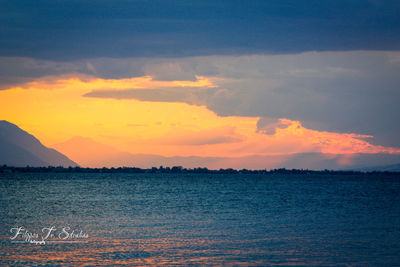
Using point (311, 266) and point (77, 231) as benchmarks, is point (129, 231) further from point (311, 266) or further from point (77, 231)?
point (311, 266)

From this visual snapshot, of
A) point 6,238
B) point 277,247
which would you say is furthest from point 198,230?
point 6,238

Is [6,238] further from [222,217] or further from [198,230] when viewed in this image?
[222,217]

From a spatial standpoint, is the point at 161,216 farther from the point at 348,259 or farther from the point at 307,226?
the point at 348,259

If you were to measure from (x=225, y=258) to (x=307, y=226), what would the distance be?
1799 cm

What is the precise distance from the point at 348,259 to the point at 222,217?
23.4 meters

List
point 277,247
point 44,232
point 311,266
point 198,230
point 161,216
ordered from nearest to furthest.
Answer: point 311,266 → point 277,247 → point 44,232 → point 198,230 → point 161,216

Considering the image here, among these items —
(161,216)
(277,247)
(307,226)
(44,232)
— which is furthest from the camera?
(161,216)

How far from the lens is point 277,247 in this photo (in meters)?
31.5

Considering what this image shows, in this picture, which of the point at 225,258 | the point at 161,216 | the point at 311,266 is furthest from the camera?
the point at 161,216

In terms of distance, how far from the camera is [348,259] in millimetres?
28328

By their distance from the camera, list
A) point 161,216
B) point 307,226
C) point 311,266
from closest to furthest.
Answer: point 311,266, point 307,226, point 161,216

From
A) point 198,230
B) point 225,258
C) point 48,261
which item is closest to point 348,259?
point 225,258

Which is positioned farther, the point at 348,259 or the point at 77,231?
the point at 77,231

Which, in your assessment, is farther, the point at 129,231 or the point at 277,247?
the point at 129,231
